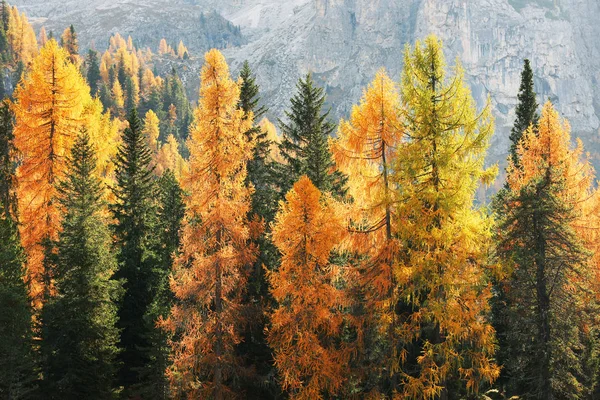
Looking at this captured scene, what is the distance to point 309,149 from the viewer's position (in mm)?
24969

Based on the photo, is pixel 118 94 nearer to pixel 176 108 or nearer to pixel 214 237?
pixel 176 108

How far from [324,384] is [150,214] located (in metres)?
16.9

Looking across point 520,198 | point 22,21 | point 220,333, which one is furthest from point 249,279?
point 22,21

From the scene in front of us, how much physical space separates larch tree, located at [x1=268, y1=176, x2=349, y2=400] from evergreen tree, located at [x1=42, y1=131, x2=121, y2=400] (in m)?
8.32

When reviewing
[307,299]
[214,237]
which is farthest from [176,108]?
[307,299]

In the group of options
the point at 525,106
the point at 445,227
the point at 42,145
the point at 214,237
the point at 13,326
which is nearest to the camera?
the point at 445,227

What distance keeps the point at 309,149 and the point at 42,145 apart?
14.3 m

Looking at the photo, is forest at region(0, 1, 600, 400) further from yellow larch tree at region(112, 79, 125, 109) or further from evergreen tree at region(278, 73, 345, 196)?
yellow larch tree at region(112, 79, 125, 109)

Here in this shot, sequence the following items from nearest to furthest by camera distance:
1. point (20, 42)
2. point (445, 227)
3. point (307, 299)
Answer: point (445, 227), point (307, 299), point (20, 42)

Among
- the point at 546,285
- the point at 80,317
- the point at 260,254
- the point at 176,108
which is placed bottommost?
the point at 80,317

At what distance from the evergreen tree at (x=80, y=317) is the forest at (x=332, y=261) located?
0.08m

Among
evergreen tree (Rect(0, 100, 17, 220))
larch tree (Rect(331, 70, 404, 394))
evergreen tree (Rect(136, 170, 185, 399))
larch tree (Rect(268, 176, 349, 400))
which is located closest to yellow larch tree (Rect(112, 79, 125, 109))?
evergreen tree (Rect(136, 170, 185, 399))

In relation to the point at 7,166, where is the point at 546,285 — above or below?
below

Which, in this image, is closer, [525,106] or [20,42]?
[525,106]
